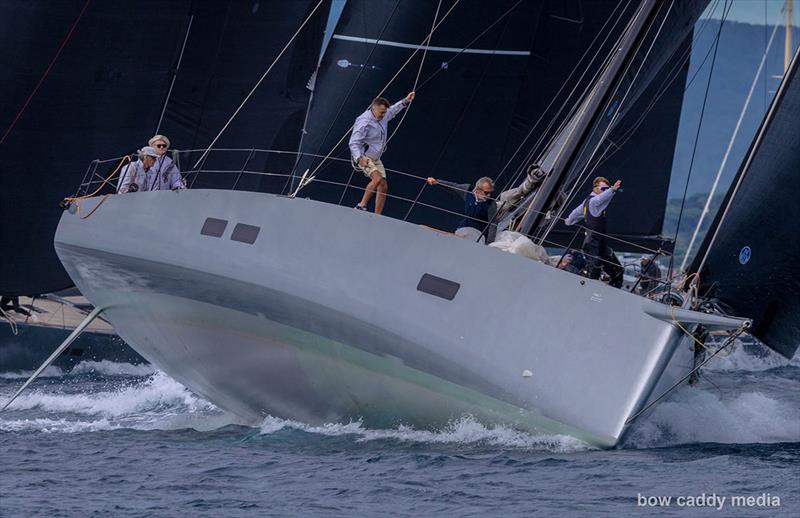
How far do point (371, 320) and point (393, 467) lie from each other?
1305 mm

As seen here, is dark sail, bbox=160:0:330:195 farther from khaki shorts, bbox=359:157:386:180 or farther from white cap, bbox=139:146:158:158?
khaki shorts, bbox=359:157:386:180

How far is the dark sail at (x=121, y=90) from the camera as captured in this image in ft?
64.6

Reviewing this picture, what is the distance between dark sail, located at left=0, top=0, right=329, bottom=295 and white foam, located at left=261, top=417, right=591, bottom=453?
8.71 meters

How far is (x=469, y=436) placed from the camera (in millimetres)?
11875

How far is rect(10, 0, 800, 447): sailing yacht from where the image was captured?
36.8 ft

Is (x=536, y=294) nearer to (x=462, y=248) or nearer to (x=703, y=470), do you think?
(x=462, y=248)

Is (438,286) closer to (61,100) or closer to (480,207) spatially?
(480,207)

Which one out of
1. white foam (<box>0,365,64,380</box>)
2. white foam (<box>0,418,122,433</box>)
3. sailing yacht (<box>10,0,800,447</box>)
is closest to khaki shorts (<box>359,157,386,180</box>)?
sailing yacht (<box>10,0,800,447</box>)

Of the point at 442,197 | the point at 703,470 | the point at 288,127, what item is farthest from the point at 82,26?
the point at 703,470

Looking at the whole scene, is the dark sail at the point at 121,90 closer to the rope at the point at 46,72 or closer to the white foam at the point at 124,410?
the rope at the point at 46,72

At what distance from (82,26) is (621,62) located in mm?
9488

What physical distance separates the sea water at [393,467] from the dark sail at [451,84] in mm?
6913

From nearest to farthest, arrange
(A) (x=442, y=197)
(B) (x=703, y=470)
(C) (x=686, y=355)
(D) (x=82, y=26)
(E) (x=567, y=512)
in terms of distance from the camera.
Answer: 1. (E) (x=567, y=512)
2. (B) (x=703, y=470)
3. (C) (x=686, y=355)
4. (D) (x=82, y=26)
5. (A) (x=442, y=197)

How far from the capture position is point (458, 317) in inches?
452
